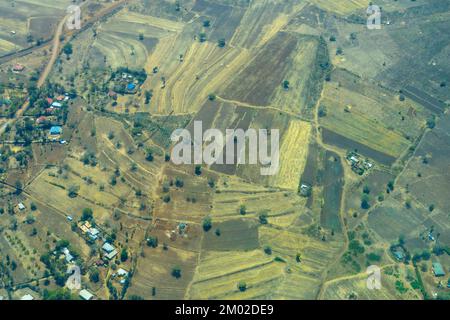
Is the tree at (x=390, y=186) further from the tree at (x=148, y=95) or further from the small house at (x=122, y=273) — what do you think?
the tree at (x=148, y=95)

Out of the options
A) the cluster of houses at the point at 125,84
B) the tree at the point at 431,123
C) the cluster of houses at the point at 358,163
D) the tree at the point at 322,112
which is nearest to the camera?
the cluster of houses at the point at 358,163

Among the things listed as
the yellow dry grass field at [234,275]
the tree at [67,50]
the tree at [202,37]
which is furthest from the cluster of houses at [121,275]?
the tree at [202,37]

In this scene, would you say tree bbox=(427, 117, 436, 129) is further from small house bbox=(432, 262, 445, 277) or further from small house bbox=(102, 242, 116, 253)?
small house bbox=(102, 242, 116, 253)

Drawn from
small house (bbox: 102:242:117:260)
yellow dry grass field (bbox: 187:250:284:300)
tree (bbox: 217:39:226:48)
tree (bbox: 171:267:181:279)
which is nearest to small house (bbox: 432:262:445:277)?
yellow dry grass field (bbox: 187:250:284:300)

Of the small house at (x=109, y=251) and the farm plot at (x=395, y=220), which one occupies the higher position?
the farm plot at (x=395, y=220)

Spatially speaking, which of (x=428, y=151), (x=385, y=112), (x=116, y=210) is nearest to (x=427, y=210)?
(x=428, y=151)
